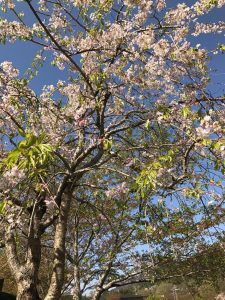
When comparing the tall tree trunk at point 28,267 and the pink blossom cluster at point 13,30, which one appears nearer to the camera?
the tall tree trunk at point 28,267

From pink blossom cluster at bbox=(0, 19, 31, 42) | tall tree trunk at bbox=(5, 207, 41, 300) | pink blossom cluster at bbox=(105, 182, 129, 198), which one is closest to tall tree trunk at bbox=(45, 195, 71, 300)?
tall tree trunk at bbox=(5, 207, 41, 300)

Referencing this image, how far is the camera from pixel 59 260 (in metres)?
7.00

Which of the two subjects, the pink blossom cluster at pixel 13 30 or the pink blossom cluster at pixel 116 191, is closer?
the pink blossom cluster at pixel 116 191

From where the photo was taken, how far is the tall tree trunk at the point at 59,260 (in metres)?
6.65

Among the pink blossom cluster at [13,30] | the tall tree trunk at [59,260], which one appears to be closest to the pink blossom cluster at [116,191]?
the tall tree trunk at [59,260]

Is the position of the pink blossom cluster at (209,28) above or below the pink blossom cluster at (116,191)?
above

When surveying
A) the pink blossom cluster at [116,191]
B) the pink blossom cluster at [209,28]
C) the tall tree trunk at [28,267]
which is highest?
the pink blossom cluster at [209,28]

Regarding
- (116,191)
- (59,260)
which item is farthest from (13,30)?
(59,260)

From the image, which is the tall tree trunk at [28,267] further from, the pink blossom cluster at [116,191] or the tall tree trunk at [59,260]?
the pink blossom cluster at [116,191]

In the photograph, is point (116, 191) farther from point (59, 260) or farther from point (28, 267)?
point (28, 267)

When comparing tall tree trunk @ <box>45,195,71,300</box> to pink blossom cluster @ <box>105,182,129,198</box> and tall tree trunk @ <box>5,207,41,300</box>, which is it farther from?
pink blossom cluster @ <box>105,182,129,198</box>

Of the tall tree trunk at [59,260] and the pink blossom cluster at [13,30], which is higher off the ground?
the pink blossom cluster at [13,30]

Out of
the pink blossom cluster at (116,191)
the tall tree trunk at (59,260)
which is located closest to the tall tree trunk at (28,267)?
the tall tree trunk at (59,260)

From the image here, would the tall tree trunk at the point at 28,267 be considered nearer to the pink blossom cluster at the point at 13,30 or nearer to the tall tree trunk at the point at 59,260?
the tall tree trunk at the point at 59,260
